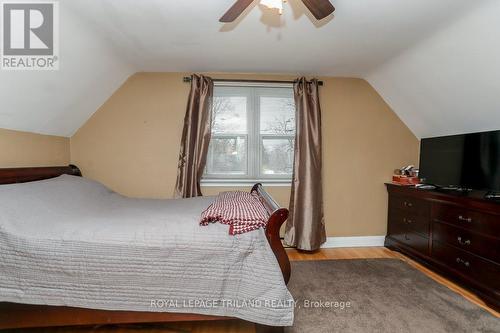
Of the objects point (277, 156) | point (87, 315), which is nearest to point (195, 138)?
point (277, 156)

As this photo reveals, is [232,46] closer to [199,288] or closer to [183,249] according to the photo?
[183,249]

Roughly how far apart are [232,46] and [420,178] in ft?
9.06

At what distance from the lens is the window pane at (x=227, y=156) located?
10.5 ft

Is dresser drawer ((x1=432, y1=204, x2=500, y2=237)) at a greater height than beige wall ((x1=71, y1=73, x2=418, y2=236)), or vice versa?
beige wall ((x1=71, y1=73, x2=418, y2=236))

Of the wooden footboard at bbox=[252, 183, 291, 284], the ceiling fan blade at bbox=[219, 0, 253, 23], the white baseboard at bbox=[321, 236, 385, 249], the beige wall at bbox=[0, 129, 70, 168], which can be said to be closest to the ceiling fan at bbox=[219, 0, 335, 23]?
the ceiling fan blade at bbox=[219, 0, 253, 23]

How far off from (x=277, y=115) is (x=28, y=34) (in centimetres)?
248

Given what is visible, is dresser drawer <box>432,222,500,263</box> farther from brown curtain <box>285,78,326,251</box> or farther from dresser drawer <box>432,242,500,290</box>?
brown curtain <box>285,78,326,251</box>

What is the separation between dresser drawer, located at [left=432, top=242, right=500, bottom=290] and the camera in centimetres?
199

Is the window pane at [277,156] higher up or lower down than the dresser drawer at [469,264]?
higher up

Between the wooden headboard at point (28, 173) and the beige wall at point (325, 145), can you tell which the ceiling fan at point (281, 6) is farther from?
the wooden headboard at point (28, 173)

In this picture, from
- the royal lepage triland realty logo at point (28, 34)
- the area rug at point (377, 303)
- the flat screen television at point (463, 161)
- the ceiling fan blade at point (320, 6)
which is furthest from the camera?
the flat screen television at point (463, 161)

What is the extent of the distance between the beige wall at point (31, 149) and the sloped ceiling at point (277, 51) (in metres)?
0.09

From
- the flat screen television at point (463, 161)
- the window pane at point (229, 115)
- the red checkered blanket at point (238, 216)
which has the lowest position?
the red checkered blanket at point (238, 216)

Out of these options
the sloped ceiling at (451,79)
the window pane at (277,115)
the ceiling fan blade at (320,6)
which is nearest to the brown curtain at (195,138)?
the window pane at (277,115)
